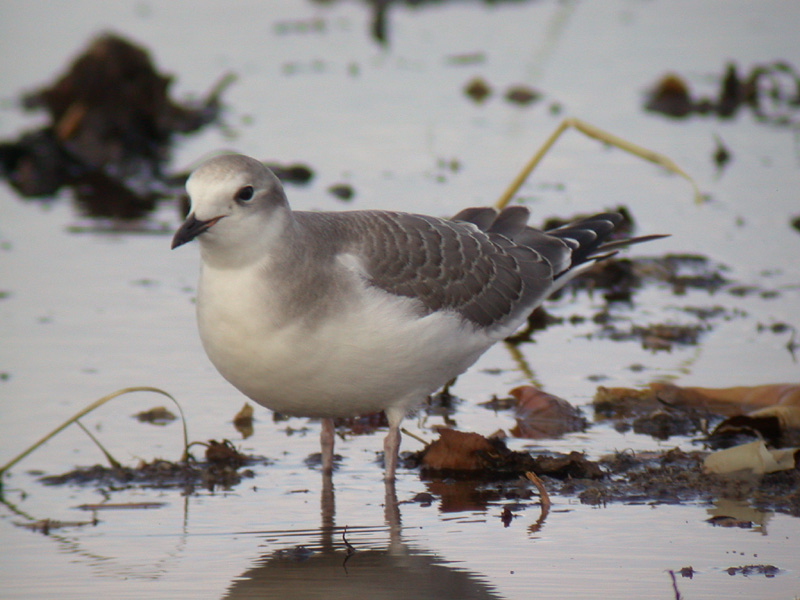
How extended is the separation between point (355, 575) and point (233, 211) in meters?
1.69

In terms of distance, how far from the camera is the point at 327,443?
20.1ft

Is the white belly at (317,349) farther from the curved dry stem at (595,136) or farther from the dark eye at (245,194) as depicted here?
the curved dry stem at (595,136)

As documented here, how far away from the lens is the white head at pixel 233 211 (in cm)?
546

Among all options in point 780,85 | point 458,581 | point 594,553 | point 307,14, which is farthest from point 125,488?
point 307,14

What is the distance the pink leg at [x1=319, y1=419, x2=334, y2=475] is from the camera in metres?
6.06

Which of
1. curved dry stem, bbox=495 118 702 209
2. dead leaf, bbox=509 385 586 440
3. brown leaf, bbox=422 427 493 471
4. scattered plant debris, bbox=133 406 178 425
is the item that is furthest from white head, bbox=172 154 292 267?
curved dry stem, bbox=495 118 702 209

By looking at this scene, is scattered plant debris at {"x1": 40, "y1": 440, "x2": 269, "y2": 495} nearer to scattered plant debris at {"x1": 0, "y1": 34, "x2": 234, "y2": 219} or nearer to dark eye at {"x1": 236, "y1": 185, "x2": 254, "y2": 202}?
dark eye at {"x1": 236, "y1": 185, "x2": 254, "y2": 202}

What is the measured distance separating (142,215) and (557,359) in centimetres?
428

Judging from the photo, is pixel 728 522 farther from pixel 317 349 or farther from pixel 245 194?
pixel 245 194

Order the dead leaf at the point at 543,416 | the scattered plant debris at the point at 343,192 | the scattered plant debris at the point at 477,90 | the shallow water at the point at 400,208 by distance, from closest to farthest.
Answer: the shallow water at the point at 400,208 → the dead leaf at the point at 543,416 → the scattered plant debris at the point at 343,192 → the scattered plant debris at the point at 477,90

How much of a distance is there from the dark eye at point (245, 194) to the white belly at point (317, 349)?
327 millimetres

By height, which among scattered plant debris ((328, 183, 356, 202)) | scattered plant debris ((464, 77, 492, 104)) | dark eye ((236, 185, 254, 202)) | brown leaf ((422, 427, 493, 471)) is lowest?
brown leaf ((422, 427, 493, 471))

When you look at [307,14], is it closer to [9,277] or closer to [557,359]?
[9,277]

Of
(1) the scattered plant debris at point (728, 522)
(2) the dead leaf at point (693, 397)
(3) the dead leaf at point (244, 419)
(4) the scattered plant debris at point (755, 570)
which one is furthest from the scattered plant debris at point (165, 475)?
(4) the scattered plant debris at point (755, 570)
